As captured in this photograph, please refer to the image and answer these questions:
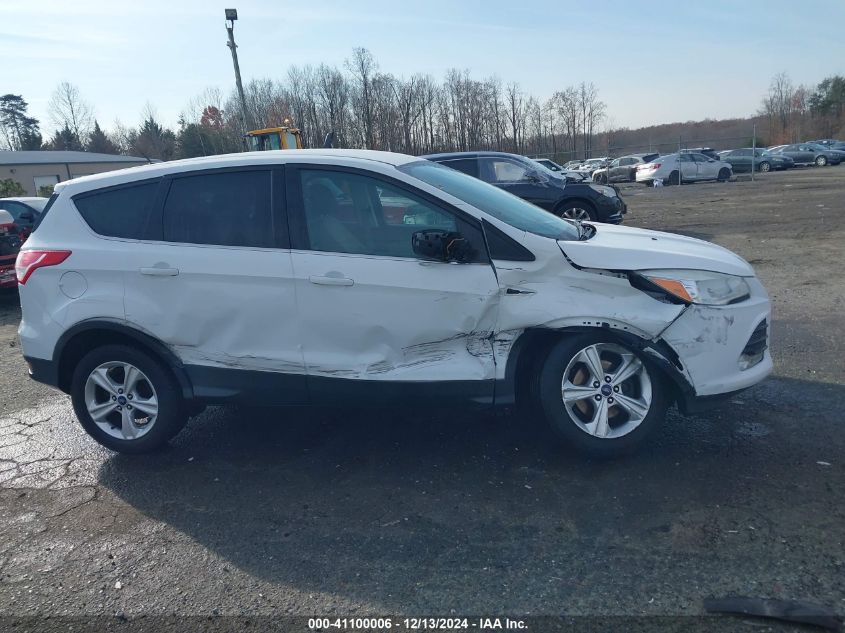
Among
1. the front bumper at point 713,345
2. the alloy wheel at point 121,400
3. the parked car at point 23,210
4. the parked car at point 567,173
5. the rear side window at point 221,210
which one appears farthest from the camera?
the parked car at point 567,173

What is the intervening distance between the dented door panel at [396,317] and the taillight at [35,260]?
1721mm

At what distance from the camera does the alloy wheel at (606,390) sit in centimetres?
423

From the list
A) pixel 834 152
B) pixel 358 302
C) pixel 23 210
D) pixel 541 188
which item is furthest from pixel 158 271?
pixel 834 152

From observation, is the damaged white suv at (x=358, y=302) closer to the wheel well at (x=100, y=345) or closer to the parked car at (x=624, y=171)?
the wheel well at (x=100, y=345)

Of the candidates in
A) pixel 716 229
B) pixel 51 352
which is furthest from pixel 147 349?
pixel 716 229

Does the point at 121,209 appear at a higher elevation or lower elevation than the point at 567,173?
higher

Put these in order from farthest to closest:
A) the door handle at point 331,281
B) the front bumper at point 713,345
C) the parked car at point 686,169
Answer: the parked car at point 686,169 < the door handle at point 331,281 < the front bumper at point 713,345

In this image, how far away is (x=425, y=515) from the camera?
3898 mm

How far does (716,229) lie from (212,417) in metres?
12.3

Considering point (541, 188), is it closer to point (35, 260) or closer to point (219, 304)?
point (219, 304)

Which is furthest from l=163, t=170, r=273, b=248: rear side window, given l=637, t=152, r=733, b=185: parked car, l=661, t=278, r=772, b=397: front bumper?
l=637, t=152, r=733, b=185: parked car

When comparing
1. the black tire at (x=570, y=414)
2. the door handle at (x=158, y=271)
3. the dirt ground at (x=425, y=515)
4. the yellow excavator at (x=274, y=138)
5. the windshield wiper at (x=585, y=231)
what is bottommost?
the dirt ground at (x=425, y=515)

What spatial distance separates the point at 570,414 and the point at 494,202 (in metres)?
1.55

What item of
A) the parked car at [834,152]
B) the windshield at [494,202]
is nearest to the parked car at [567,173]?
the windshield at [494,202]
